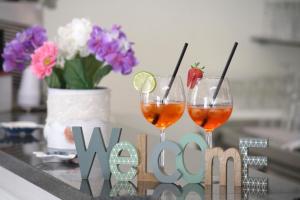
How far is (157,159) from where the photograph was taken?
2.10 metres

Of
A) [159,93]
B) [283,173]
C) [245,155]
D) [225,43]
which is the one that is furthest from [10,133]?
[225,43]

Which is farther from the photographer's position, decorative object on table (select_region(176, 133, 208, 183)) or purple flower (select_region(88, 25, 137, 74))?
purple flower (select_region(88, 25, 137, 74))

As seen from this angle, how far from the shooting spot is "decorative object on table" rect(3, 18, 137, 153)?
264cm

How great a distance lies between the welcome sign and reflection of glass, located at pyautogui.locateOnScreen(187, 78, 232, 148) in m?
0.06

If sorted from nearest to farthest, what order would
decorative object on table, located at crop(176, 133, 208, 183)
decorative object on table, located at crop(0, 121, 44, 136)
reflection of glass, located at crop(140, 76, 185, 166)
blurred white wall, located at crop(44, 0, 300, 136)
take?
decorative object on table, located at crop(176, 133, 208, 183) → reflection of glass, located at crop(140, 76, 185, 166) → decorative object on table, located at crop(0, 121, 44, 136) → blurred white wall, located at crop(44, 0, 300, 136)

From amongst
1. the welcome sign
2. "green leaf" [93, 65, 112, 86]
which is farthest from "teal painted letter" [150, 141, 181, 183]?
"green leaf" [93, 65, 112, 86]

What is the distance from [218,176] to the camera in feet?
7.17

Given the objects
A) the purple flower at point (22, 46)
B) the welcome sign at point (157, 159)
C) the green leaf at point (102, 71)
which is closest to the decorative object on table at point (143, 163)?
the welcome sign at point (157, 159)

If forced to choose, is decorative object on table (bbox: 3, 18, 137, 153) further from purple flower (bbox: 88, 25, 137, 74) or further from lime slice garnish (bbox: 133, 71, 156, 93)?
lime slice garnish (bbox: 133, 71, 156, 93)

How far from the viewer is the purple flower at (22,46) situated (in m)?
2.72

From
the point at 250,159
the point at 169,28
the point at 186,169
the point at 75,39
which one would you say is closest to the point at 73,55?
the point at 75,39

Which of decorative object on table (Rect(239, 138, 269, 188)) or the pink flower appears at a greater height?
the pink flower

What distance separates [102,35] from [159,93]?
41 centimetres

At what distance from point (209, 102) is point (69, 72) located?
72 centimetres
